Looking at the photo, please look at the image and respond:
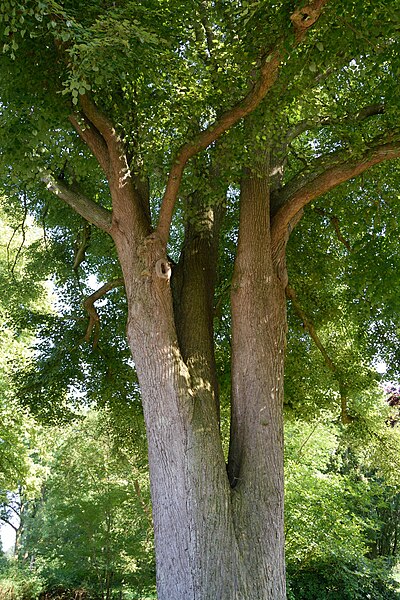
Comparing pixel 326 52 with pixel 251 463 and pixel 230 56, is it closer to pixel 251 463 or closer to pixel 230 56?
pixel 230 56

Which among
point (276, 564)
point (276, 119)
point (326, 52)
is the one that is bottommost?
point (276, 564)

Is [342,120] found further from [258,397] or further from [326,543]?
[326,543]

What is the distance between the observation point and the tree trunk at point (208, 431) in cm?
390

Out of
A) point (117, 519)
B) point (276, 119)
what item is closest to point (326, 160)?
point (276, 119)

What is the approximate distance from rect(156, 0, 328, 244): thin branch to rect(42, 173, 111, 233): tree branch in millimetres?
650

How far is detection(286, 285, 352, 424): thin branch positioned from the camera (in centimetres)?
840

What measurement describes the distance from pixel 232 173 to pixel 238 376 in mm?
2373

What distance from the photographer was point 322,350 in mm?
8680

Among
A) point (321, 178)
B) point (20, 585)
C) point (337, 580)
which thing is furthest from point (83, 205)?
point (20, 585)

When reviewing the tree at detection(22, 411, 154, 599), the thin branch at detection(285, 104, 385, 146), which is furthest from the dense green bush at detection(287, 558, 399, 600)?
the thin branch at detection(285, 104, 385, 146)

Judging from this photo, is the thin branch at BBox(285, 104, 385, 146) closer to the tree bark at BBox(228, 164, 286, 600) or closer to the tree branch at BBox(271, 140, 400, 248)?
the tree branch at BBox(271, 140, 400, 248)

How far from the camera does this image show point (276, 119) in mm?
5730

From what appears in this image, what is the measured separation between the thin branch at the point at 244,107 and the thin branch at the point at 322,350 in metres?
3.27

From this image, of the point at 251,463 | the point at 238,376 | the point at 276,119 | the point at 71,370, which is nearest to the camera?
the point at 251,463
